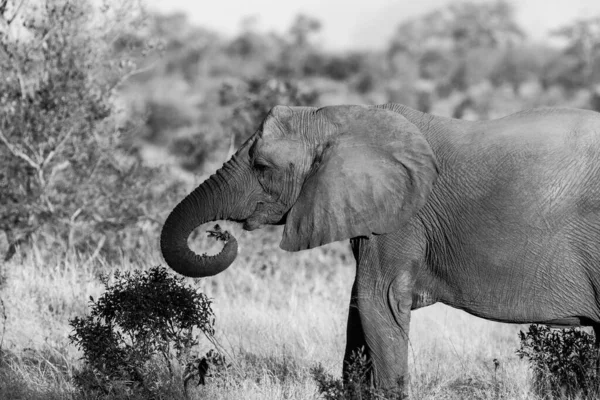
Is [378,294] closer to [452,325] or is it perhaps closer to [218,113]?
[452,325]

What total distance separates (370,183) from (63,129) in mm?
5283

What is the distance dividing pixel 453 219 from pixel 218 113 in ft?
96.6

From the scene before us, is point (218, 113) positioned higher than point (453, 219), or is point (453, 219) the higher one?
point (218, 113)

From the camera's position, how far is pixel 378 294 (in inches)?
240

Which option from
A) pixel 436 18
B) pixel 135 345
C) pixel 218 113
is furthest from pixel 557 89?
pixel 135 345

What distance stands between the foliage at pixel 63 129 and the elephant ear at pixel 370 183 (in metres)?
5.05

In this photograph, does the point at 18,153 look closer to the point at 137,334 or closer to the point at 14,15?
the point at 14,15

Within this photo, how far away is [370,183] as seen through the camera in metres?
6.03

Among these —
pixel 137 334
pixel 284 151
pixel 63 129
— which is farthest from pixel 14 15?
pixel 284 151

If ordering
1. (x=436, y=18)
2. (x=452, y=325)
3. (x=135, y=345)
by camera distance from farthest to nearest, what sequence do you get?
(x=436, y=18) < (x=452, y=325) < (x=135, y=345)

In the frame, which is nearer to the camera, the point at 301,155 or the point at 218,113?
the point at 301,155

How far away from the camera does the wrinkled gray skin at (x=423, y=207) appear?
577 cm

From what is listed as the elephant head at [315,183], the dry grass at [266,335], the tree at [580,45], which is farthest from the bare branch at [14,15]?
the tree at [580,45]

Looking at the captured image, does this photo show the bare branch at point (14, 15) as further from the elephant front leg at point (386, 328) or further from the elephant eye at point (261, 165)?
the elephant front leg at point (386, 328)
